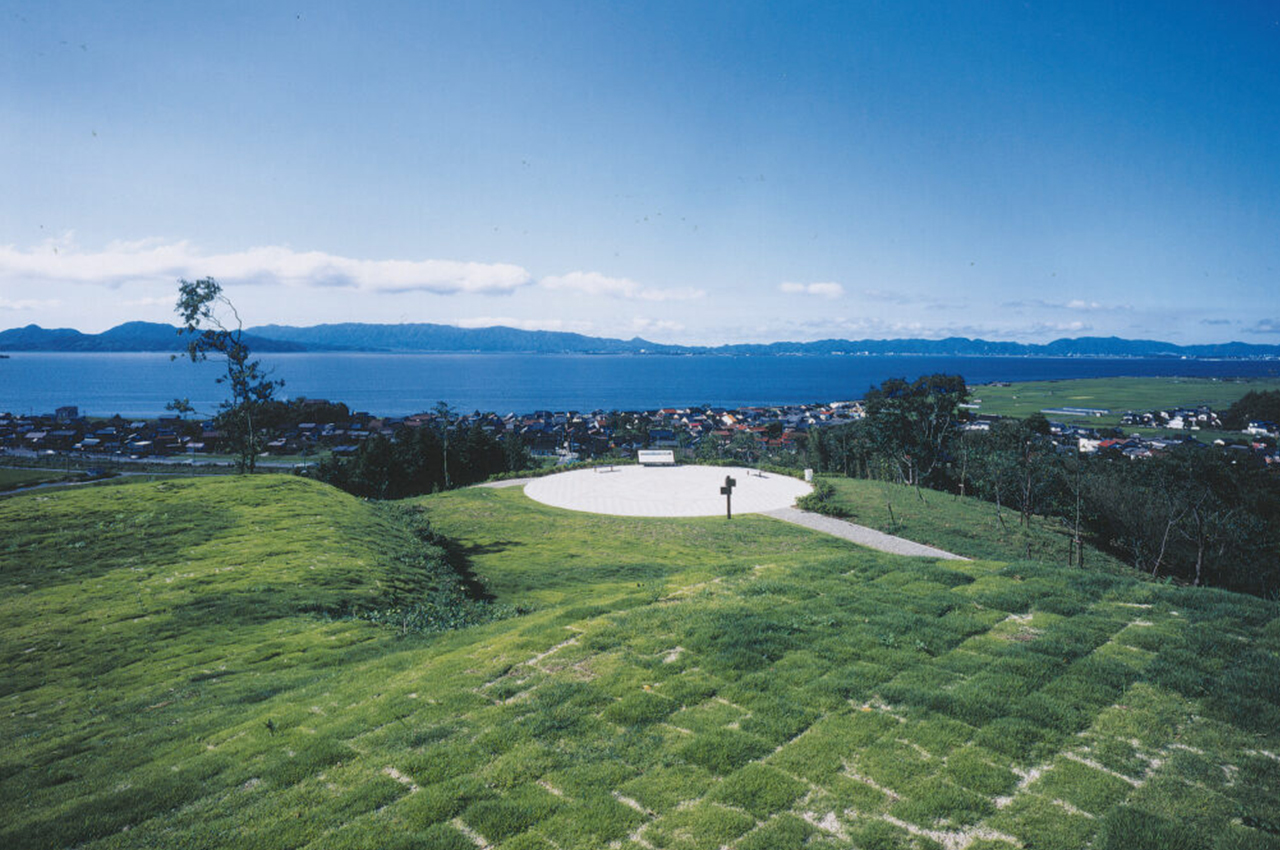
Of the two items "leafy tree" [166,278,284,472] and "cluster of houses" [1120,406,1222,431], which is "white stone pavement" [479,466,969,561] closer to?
"leafy tree" [166,278,284,472]

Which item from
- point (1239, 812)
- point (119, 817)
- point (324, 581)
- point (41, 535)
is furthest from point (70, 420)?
point (1239, 812)

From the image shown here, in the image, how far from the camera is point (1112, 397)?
15538cm

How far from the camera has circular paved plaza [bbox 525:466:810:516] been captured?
86.0 ft

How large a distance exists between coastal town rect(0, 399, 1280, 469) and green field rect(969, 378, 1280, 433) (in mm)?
9537

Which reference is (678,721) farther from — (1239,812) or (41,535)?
(41,535)

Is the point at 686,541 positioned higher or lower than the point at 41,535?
lower

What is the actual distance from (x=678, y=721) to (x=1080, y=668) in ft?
17.6

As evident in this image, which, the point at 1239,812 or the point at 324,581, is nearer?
the point at 1239,812

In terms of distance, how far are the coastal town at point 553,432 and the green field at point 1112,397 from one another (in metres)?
9.54

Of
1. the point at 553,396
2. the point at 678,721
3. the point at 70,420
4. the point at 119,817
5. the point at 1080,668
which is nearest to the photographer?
the point at 119,817

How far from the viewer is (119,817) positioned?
516 cm

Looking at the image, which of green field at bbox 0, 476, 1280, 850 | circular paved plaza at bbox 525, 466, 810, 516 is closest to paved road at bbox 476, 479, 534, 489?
circular paved plaza at bbox 525, 466, 810, 516

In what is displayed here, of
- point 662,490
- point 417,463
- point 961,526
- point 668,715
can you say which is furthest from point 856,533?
point 417,463

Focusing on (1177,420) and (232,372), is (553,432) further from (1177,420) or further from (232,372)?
(1177,420)
